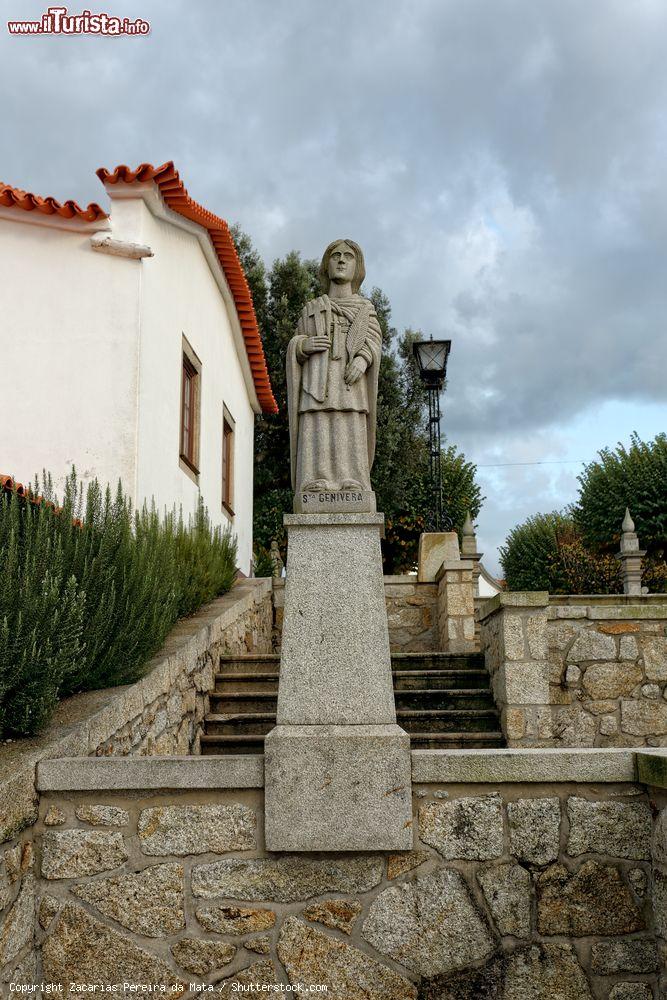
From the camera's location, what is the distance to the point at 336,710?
3256mm

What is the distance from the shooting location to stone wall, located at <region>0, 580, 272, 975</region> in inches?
115

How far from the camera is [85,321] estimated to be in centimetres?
788

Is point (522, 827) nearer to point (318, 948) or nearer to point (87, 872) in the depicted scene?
point (318, 948)

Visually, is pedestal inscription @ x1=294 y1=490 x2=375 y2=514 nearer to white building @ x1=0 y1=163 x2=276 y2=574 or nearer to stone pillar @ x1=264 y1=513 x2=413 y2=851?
stone pillar @ x1=264 y1=513 x2=413 y2=851

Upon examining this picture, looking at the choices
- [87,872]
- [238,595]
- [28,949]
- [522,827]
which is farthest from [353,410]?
[238,595]

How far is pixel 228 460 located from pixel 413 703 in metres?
7.55

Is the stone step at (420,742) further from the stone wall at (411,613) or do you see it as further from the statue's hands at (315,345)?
the stone wall at (411,613)

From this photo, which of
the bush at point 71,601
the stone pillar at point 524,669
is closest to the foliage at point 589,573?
the stone pillar at point 524,669

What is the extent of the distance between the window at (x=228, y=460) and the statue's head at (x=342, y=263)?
28.1ft

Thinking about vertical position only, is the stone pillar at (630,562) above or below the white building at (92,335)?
below

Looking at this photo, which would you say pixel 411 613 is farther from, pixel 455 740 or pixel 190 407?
pixel 190 407

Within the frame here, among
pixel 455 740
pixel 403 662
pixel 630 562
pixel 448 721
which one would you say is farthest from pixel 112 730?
pixel 630 562

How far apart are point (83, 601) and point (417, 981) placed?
214cm

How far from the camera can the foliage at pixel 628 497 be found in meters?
18.8
